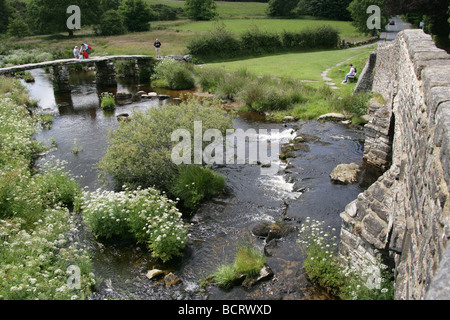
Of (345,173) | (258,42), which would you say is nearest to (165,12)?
(258,42)

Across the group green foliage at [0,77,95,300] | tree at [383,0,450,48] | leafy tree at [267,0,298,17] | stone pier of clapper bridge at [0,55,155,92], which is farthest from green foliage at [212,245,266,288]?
leafy tree at [267,0,298,17]

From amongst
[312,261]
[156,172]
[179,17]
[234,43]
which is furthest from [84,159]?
[179,17]

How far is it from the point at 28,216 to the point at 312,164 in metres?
10.5

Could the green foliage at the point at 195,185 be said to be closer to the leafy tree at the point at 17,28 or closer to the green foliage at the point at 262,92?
the green foliage at the point at 262,92

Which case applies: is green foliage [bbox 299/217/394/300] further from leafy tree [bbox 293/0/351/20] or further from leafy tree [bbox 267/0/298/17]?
leafy tree [bbox 267/0/298/17]

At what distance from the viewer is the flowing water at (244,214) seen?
8.55 m

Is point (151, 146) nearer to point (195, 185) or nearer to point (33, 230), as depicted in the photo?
point (195, 185)

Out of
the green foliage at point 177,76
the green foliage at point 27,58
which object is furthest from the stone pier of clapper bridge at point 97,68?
the green foliage at point 27,58

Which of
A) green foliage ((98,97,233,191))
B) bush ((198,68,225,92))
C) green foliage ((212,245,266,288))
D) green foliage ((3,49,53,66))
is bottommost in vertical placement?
green foliage ((212,245,266,288))

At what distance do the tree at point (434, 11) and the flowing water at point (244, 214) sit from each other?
17529mm

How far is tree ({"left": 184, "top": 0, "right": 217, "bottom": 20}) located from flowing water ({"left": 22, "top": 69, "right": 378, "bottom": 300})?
187ft

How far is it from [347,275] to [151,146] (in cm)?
837

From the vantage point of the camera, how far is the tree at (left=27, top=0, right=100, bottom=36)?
54.8 metres

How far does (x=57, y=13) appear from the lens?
2172 inches
